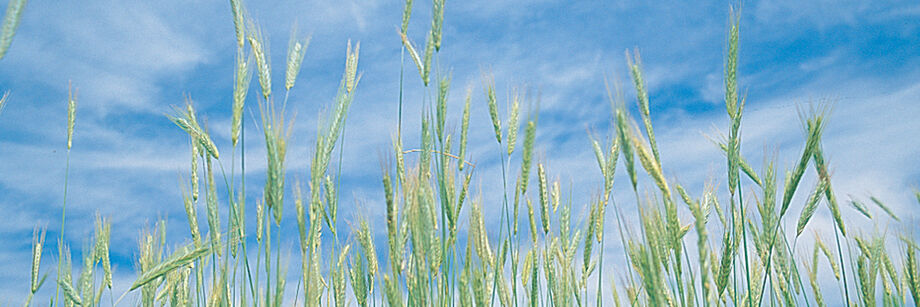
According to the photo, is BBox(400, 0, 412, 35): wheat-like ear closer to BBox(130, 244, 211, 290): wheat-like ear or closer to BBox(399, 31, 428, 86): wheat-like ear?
BBox(399, 31, 428, 86): wheat-like ear

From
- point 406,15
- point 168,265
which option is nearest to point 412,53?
point 406,15

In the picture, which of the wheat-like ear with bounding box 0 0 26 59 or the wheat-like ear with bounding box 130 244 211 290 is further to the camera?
the wheat-like ear with bounding box 130 244 211 290

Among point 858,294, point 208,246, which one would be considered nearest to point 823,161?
point 858,294

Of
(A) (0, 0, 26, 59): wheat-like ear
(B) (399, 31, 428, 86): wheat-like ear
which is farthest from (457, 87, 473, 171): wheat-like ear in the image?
(A) (0, 0, 26, 59): wheat-like ear

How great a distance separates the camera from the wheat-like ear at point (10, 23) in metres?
1.64

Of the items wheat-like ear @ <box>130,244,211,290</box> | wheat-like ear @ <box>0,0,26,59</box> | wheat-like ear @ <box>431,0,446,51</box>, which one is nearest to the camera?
wheat-like ear @ <box>0,0,26,59</box>

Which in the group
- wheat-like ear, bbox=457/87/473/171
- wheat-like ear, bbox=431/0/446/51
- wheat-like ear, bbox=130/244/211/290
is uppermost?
wheat-like ear, bbox=431/0/446/51

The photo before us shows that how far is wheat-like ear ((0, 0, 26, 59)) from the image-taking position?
164 cm

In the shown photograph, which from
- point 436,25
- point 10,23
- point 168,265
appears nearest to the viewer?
point 10,23

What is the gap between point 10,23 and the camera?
5.49 feet

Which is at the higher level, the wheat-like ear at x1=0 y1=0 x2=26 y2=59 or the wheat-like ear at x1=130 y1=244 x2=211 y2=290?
the wheat-like ear at x1=0 y1=0 x2=26 y2=59

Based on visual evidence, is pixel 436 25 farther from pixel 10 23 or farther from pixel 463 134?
pixel 10 23

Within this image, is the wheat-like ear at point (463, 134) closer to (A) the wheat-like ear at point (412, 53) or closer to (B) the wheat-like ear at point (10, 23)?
(A) the wheat-like ear at point (412, 53)

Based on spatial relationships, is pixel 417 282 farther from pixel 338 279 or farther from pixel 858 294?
pixel 858 294
